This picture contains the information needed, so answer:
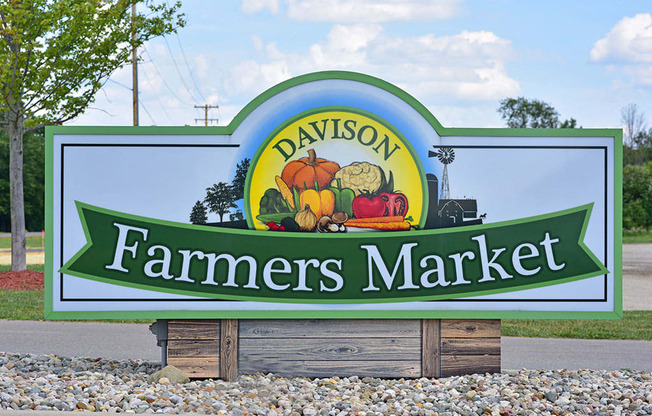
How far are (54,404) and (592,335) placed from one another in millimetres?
7298

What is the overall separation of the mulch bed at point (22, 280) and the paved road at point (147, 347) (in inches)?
173

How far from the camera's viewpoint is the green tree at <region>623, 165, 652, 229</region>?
4475 cm

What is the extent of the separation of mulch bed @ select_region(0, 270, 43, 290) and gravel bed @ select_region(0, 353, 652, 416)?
764 cm

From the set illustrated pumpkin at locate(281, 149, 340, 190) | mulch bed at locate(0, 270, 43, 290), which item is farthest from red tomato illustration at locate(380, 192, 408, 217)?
mulch bed at locate(0, 270, 43, 290)

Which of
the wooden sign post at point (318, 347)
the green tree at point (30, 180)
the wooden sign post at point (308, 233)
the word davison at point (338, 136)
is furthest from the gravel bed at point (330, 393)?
the green tree at point (30, 180)

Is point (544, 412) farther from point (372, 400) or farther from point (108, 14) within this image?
point (108, 14)

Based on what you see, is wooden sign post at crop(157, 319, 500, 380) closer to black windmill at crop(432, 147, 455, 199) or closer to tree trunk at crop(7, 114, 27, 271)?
black windmill at crop(432, 147, 455, 199)

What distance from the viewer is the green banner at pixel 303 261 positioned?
6.55 m

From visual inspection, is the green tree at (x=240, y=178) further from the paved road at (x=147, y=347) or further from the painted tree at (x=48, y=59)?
the painted tree at (x=48, y=59)

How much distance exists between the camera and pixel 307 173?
258 inches

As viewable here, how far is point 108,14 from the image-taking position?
15.2 metres

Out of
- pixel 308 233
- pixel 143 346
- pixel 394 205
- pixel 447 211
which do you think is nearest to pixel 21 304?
pixel 143 346

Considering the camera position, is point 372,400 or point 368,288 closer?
point 372,400

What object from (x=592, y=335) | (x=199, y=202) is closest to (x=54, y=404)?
(x=199, y=202)
